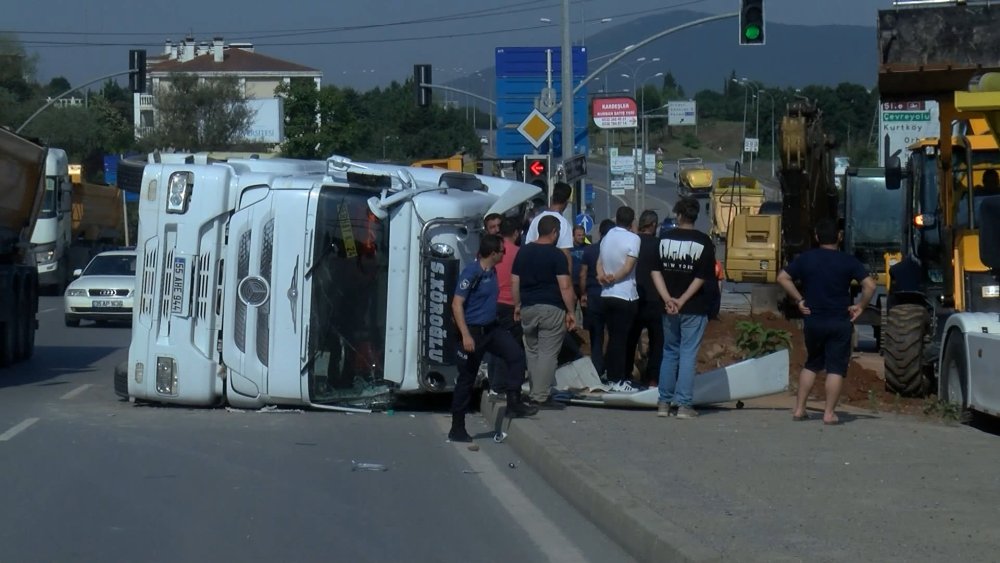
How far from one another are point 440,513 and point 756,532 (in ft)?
7.56

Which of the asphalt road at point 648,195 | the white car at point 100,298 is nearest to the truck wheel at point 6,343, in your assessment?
the white car at point 100,298

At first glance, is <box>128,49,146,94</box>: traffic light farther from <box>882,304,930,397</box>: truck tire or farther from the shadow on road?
<box>882,304,930,397</box>: truck tire

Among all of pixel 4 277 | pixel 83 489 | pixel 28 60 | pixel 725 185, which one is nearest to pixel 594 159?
pixel 28 60

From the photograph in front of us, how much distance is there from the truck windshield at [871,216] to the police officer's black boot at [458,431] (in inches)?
529

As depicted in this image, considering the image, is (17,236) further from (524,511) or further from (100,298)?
(524,511)

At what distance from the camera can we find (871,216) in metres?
23.2

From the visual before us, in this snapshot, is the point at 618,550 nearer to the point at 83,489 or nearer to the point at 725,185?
the point at 83,489

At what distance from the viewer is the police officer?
1117 cm

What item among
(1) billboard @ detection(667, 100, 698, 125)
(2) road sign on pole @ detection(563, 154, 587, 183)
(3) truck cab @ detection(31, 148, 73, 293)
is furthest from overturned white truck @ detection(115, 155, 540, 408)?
(1) billboard @ detection(667, 100, 698, 125)

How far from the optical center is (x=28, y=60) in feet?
275

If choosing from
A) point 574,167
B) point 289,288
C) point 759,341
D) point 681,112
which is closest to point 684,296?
point 289,288

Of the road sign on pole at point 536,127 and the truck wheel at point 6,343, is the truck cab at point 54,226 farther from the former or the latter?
the truck wheel at point 6,343

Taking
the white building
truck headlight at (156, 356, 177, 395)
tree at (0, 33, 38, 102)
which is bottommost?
truck headlight at (156, 356, 177, 395)

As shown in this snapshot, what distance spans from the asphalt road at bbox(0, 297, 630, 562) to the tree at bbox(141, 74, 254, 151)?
192 ft
